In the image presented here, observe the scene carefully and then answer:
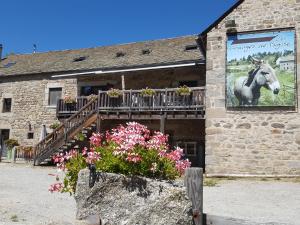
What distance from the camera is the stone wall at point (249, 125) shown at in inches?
514

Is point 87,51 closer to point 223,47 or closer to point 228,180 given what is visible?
point 223,47

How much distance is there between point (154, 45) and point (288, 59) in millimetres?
10498

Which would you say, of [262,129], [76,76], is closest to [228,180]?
[262,129]

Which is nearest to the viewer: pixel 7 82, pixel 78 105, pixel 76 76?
pixel 78 105

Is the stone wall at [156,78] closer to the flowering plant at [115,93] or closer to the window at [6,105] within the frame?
the flowering plant at [115,93]

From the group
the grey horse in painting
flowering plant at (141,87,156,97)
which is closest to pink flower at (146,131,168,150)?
the grey horse in painting

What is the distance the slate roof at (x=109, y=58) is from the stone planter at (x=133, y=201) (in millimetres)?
13003

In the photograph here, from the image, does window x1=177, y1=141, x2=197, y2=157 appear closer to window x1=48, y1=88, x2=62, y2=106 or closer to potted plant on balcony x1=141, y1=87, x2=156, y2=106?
potted plant on balcony x1=141, y1=87, x2=156, y2=106

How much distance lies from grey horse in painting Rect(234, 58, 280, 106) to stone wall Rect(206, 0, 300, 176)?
485 millimetres

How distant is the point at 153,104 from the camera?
1633cm

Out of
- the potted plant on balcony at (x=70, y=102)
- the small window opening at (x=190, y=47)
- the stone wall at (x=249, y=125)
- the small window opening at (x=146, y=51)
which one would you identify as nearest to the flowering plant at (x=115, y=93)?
the potted plant on balcony at (x=70, y=102)

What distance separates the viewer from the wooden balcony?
15.3 meters

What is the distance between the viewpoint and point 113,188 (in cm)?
486

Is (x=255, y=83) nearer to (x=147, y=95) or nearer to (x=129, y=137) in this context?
(x=147, y=95)
